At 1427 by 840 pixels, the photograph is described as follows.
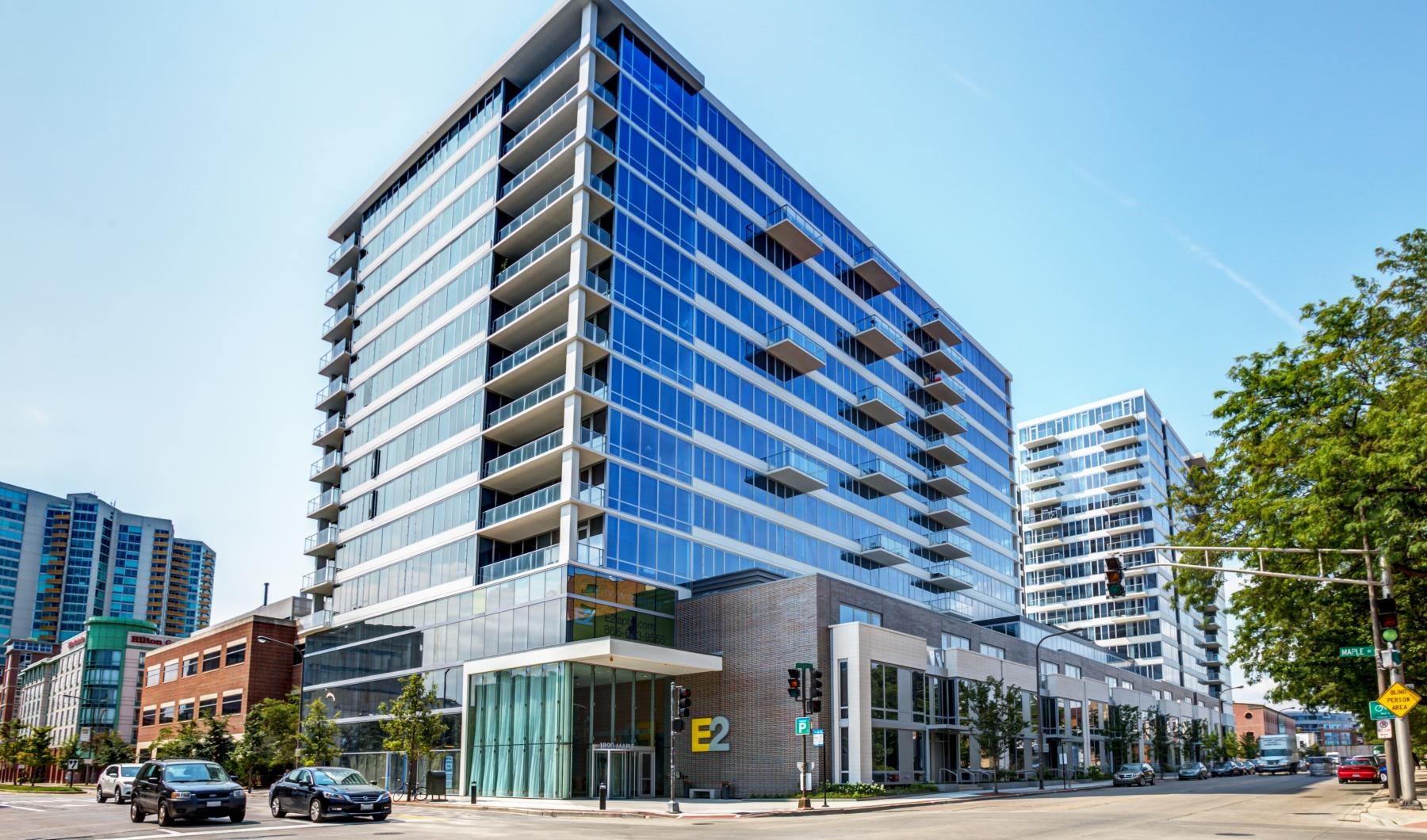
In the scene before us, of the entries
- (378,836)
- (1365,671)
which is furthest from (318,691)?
(1365,671)

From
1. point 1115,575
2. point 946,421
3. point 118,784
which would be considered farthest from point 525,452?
point 946,421

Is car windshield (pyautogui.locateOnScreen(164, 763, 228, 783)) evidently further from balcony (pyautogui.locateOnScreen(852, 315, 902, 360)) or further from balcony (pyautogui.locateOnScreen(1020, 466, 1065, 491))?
balcony (pyautogui.locateOnScreen(1020, 466, 1065, 491))

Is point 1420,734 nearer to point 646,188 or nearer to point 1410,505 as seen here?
point 1410,505

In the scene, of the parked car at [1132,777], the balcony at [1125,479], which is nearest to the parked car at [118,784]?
the parked car at [1132,777]

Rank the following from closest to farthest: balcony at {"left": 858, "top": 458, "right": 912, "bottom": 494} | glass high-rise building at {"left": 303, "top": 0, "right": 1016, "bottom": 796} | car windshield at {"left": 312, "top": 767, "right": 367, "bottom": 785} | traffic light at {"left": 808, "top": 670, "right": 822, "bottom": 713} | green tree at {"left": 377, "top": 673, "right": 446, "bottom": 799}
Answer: car windshield at {"left": 312, "top": 767, "right": 367, "bottom": 785}, traffic light at {"left": 808, "top": 670, "right": 822, "bottom": 713}, green tree at {"left": 377, "top": 673, "right": 446, "bottom": 799}, glass high-rise building at {"left": 303, "top": 0, "right": 1016, "bottom": 796}, balcony at {"left": 858, "top": 458, "right": 912, "bottom": 494}

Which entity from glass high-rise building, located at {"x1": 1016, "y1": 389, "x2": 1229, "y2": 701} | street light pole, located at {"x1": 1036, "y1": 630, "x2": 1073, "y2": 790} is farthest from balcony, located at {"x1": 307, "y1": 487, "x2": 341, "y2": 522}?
glass high-rise building, located at {"x1": 1016, "y1": 389, "x2": 1229, "y2": 701}

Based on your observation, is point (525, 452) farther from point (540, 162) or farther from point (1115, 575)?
point (1115, 575)

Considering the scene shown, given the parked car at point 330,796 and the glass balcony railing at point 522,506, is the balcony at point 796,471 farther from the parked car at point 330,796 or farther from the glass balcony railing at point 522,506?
the parked car at point 330,796

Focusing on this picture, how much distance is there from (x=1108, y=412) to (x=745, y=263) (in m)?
84.3

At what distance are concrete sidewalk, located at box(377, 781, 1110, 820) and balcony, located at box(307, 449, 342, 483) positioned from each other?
2860 centimetres

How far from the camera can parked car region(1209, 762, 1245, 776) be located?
88062 millimetres

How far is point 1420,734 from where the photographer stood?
5109 cm

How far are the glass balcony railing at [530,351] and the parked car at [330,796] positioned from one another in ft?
77.3

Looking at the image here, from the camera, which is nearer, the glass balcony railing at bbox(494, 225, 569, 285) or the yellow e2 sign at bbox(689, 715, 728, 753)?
the yellow e2 sign at bbox(689, 715, 728, 753)
